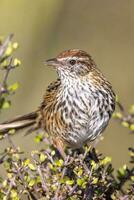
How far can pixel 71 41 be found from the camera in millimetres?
12914

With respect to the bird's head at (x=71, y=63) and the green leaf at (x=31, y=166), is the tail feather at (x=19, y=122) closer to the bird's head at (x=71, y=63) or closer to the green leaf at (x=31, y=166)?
the bird's head at (x=71, y=63)

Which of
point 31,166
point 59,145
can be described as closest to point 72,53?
point 59,145

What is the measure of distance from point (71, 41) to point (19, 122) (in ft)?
16.5

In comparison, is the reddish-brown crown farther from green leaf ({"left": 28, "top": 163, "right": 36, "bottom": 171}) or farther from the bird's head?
green leaf ({"left": 28, "top": 163, "right": 36, "bottom": 171})

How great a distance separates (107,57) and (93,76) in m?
4.84

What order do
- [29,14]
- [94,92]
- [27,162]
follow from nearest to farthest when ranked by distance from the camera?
[27,162] → [94,92] → [29,14]

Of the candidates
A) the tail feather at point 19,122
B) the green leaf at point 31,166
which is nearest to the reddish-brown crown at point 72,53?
the tail feather at point 19,122

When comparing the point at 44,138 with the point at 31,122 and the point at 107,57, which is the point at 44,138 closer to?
the point at 31,122

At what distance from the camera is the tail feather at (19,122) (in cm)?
770

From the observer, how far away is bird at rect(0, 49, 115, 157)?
773cm

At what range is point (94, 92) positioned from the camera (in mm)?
7824

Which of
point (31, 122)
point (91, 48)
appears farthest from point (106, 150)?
point (31, 122)

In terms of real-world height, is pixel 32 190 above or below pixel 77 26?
below

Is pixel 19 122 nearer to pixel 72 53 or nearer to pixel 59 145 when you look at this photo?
pixel 59 145
